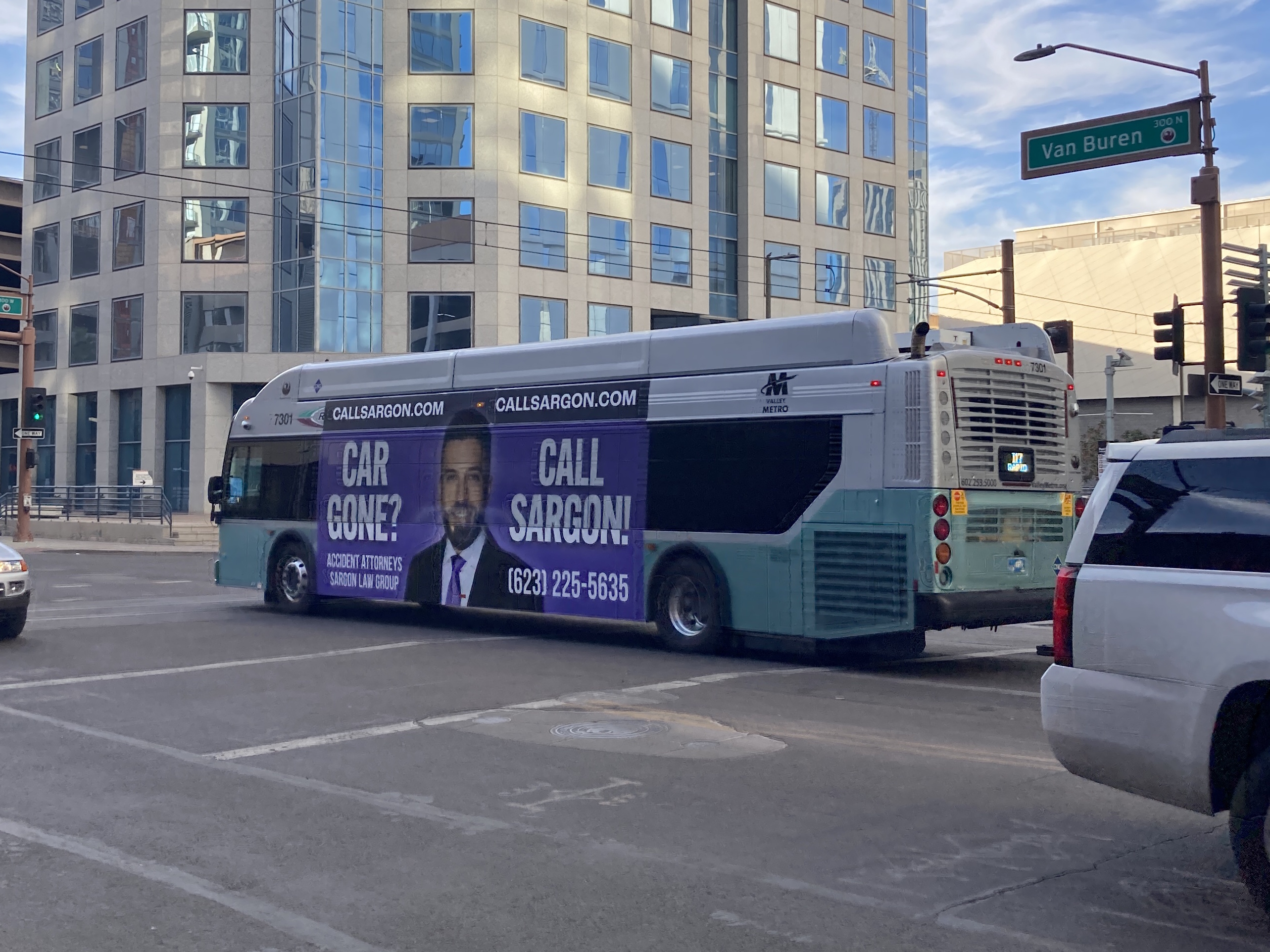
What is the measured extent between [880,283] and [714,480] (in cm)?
4678

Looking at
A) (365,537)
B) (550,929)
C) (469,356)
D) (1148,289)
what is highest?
(1148,289)

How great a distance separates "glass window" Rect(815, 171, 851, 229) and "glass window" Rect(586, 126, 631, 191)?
393 inches

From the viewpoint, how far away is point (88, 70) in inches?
2083

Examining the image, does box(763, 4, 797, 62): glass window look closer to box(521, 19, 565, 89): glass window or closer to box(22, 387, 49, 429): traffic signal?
box(521, 19, 565, 89): glass window

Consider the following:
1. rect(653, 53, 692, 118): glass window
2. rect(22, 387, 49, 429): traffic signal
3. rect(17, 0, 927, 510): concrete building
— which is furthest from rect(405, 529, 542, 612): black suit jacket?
rect(653, 53, 692, 118): glass window

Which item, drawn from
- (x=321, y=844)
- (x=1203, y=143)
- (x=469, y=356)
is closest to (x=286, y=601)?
(x=469, y=356)

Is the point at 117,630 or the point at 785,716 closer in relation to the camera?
the point at 785,716

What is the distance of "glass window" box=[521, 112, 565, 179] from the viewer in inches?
1858

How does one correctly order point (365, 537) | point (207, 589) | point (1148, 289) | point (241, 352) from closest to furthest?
point (365, 537), point (207, 589), point (241, 352), point (1148, 289)

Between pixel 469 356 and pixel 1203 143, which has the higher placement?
pixel 1203 143

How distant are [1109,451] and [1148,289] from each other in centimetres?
9099

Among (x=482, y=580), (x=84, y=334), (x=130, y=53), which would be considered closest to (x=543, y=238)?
(x=130, y=53)

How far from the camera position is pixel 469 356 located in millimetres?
15969

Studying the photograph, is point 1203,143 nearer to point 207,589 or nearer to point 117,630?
point 117,630
